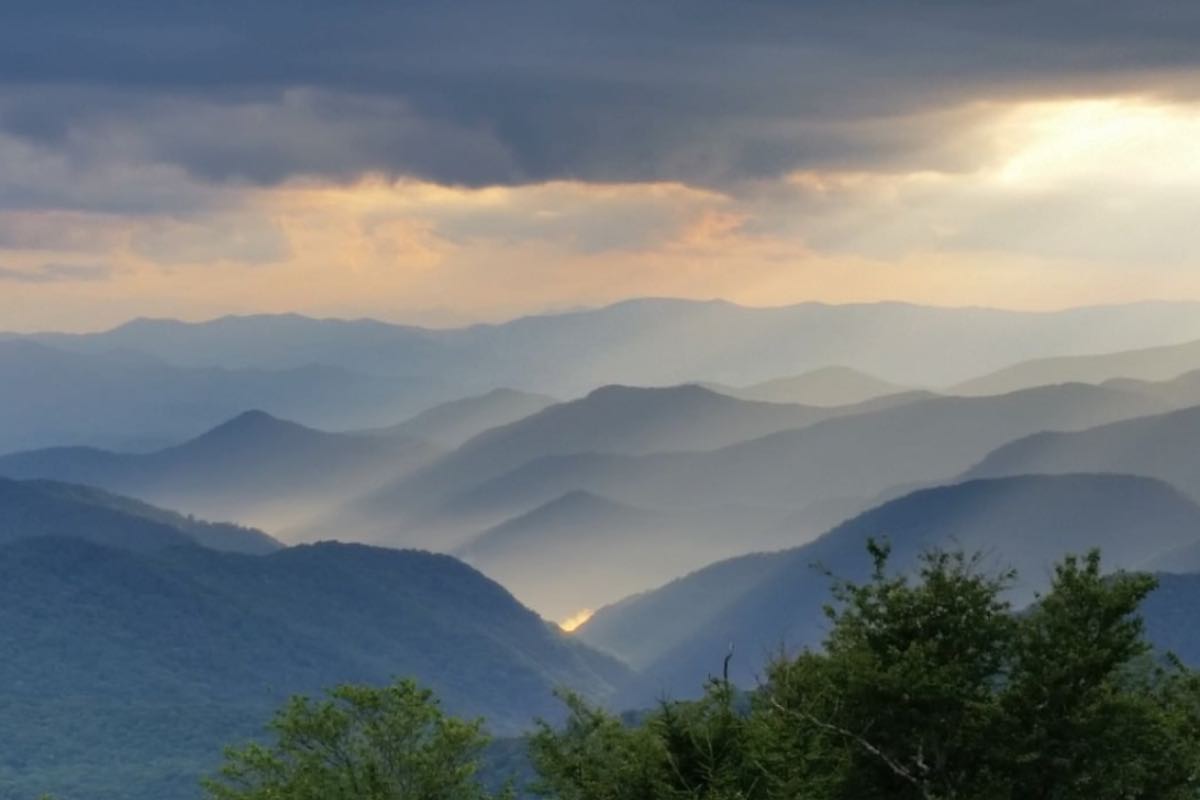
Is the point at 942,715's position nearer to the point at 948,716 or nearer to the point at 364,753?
the point at 948,716

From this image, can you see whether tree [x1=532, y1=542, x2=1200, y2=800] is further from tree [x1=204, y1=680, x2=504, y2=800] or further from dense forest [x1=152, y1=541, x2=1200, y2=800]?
tree [x1=204, y1=680, x2=504, y2=800]

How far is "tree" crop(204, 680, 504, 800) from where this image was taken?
212 feet

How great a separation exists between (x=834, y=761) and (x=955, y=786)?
3527mm

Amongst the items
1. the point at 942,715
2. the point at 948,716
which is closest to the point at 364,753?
the point at 942,715

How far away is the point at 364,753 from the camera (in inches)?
2640

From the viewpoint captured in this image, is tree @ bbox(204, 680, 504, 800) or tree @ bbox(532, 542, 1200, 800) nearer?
tree @ bbox(532, 542, 1200, 800)

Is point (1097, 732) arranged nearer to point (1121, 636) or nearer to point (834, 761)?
point (1121, 636)

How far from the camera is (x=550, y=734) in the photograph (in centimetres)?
6194

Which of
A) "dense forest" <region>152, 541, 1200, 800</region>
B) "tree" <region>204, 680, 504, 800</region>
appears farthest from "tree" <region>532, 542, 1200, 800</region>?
"tree" <region>204, 680, 504, 800</region>

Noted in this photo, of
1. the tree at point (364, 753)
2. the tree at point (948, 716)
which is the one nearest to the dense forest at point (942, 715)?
the tree at point (948, 716)

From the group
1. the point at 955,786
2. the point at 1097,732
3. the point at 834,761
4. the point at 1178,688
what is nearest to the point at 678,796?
the point at 834,761

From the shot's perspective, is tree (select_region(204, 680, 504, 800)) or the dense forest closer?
the dense forest

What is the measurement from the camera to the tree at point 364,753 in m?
64.5

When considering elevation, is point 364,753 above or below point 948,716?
above
